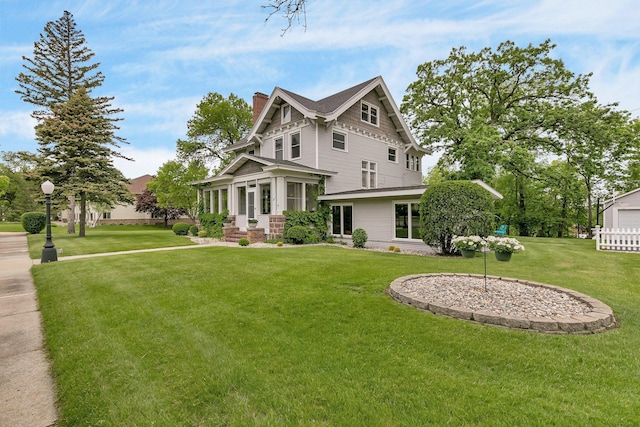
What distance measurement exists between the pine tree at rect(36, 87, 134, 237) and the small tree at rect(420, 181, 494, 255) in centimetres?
1810

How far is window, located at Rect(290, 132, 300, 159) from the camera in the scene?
16.5 metres

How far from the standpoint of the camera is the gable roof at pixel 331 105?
15266 mm

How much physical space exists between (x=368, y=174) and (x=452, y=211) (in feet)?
27.2

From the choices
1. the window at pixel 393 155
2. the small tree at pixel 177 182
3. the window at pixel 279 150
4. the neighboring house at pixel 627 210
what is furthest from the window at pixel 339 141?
the small tree at pixel 177 182

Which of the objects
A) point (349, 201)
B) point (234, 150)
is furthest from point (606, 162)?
point (234, 150)

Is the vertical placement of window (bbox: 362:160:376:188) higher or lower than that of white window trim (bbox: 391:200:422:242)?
higher

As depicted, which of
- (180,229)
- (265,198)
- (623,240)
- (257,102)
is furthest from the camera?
(257,102)

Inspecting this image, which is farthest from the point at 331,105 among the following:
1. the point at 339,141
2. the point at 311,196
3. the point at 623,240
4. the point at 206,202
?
the point at 623,240

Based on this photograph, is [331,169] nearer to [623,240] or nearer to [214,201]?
[214,201]

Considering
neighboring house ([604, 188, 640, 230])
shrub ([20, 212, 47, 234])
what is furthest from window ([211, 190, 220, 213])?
neighboring house ([604, 188, 640, 230])

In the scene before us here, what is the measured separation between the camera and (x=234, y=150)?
2100 cm

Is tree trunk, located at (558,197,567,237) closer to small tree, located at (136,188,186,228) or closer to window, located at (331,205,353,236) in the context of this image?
window, located at (331,205,353,236)

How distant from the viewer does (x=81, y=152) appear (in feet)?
59.6

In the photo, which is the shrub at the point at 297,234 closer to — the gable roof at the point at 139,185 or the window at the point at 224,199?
the window at the point at 224,199
